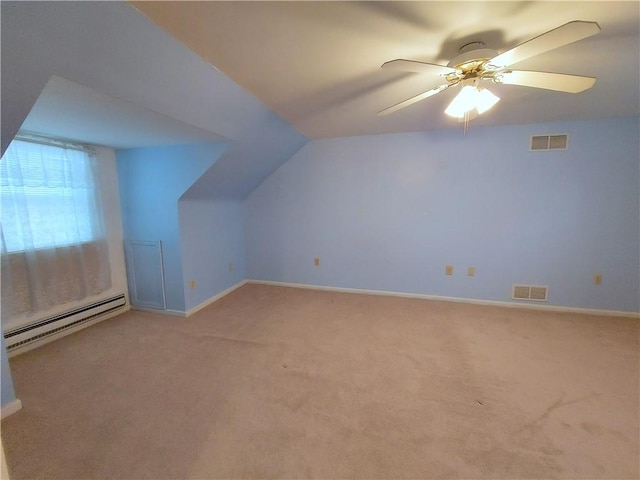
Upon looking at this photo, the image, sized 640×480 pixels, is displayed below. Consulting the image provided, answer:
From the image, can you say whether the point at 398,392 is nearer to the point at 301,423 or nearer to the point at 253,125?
the point at 301,423

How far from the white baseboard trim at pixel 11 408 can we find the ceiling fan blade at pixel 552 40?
332 centimetres

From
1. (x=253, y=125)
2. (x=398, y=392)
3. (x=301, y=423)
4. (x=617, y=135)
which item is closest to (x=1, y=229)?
(x=253, y=125)

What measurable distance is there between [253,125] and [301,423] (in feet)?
7.69

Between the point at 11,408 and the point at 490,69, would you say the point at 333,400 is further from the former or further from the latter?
the point at 490,69

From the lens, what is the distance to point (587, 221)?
9.29 ft

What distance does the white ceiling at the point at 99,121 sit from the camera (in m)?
1.49

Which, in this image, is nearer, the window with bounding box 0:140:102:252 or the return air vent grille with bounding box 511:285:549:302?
the window with bounding box 0:140:102:252

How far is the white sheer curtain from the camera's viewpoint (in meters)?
2.13

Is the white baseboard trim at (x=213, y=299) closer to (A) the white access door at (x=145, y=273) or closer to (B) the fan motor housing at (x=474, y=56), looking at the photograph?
(A) the white access door at (x=145, y=273)

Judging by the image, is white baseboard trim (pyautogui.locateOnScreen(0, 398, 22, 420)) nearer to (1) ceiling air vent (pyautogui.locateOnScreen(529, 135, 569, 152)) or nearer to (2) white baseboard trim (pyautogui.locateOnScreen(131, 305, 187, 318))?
(2) white baseboard trim (pyautogui.locateOnScreen(131, 305, 187, 318))

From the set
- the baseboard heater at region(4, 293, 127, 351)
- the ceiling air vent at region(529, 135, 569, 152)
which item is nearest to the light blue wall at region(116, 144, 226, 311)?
the baseboard heater at region(4, 293, 127, 351)

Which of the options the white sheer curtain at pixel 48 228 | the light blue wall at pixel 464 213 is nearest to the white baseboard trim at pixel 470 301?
the light blue wall at pixel 464 213

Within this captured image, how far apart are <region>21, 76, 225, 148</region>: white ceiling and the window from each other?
0.20 m

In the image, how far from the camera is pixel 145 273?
3.06m
